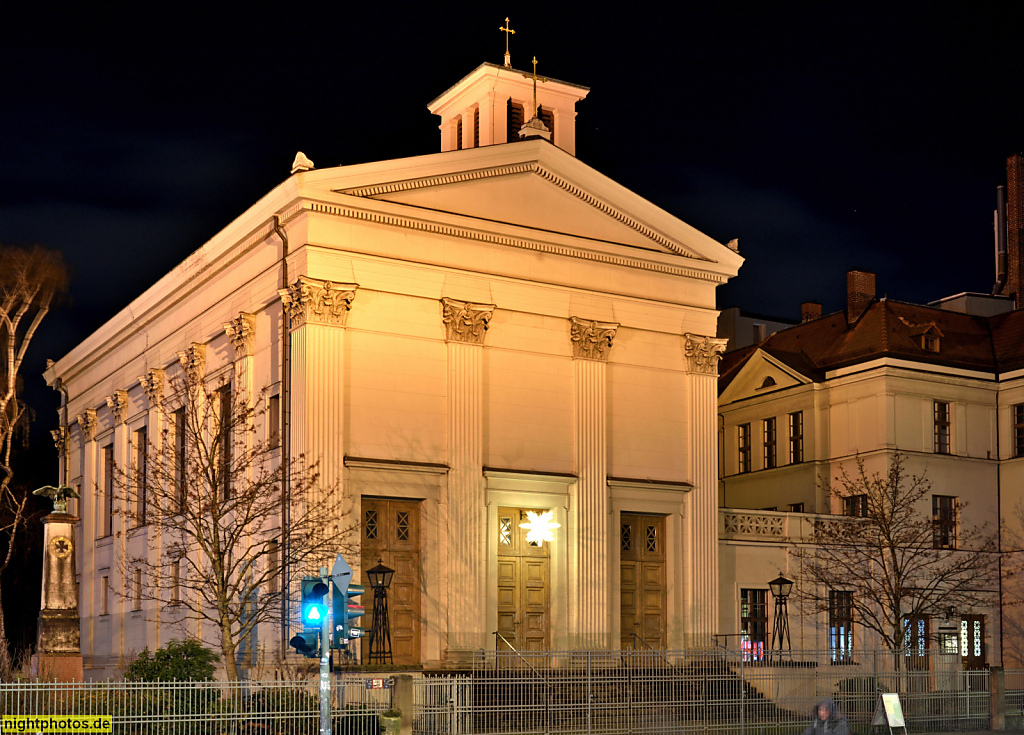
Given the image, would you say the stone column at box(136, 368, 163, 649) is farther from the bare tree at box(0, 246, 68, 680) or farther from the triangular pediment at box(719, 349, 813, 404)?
the triangular pediment at box(719, 349, 813, 404)

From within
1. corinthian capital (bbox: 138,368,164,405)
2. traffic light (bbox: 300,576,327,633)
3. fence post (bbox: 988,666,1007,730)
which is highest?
corinthian capital (bbox: 138,368,164,405)

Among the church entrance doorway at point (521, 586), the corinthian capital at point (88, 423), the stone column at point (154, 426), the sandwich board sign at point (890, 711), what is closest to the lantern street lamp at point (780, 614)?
the church entrance doorway at point (521, 586)

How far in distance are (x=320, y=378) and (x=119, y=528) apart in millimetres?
14879

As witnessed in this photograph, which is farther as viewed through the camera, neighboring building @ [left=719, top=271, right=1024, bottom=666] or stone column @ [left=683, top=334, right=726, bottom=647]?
neighboring building @ [left=719, top=271, right=1024, bottom=666]

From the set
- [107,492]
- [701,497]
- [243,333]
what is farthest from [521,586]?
[107,492]

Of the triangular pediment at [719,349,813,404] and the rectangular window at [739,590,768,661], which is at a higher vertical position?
the triangular pediment at [719,349,813,404]

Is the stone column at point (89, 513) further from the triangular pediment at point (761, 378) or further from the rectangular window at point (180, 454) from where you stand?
the triangular pediment at point (761, 378)

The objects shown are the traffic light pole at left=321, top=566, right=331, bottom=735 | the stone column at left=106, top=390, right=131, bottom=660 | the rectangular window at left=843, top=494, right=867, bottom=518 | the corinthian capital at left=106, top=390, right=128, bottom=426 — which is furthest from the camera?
the corinthian capital at left=106, top=390, right=128, bottom=426

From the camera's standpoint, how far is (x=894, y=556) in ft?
135

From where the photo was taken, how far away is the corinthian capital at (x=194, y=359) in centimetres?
4018

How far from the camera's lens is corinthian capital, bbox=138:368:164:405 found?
42.9 meters

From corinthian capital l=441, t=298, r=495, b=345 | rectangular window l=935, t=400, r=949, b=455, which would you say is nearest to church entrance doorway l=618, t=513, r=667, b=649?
corinthian capital l=441, t=298, r=495, b=345

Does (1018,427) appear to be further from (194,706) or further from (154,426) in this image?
(194,706)

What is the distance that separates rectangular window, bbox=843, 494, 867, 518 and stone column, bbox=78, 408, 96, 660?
940 inches
